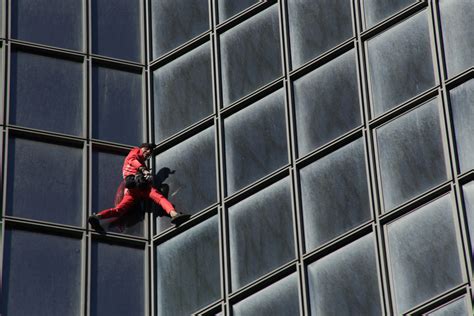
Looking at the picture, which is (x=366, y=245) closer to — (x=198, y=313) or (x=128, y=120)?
(x=198, y=313)

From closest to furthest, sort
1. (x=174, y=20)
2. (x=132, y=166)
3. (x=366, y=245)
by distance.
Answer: (x=366, y=245) < (x=132, y=166) < (x=174, y=20)

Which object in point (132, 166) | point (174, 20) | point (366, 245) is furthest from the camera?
point (174, 20)

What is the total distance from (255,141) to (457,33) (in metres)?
4.27

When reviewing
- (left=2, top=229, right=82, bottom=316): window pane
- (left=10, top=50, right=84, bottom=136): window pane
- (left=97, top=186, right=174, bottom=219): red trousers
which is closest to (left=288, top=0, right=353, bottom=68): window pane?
(left=97, top=186, right=174, bottom=219): red trousers

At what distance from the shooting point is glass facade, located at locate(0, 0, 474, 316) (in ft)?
119

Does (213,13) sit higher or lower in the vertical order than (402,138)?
higher

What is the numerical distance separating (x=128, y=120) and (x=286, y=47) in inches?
134

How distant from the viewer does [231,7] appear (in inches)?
1619

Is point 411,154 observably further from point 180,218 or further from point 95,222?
point 95,222

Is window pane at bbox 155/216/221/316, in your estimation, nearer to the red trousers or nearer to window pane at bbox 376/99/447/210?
the red trousers

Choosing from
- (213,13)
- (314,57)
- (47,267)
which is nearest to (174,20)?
(213,13)

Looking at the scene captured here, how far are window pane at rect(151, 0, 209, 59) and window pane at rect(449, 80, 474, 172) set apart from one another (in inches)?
250

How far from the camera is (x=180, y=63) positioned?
41.0 metres

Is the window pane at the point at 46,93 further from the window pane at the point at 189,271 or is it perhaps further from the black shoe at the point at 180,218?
the window pane at the point at 189,271
